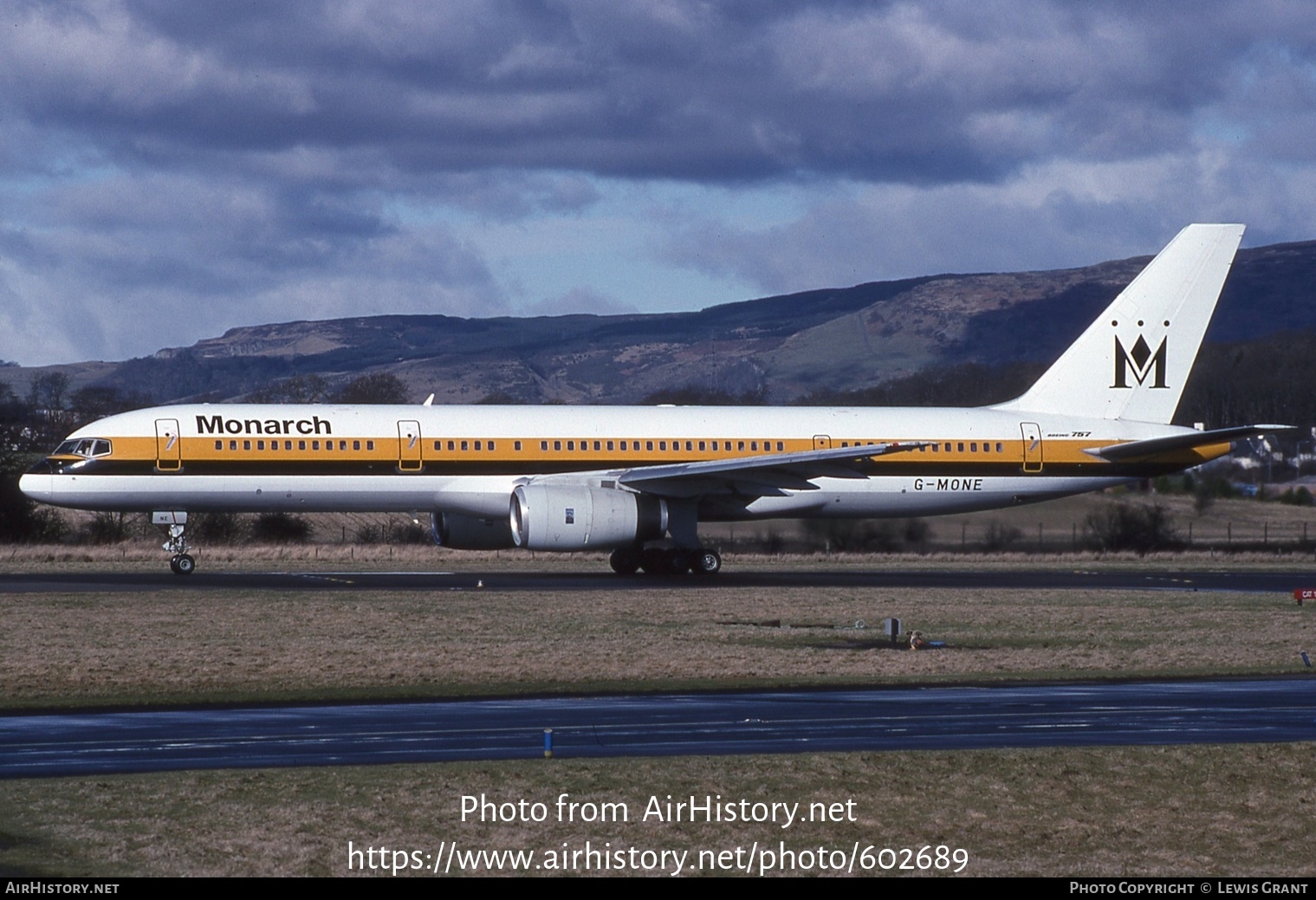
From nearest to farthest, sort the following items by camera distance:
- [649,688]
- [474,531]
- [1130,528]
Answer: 1. [649,688]
2. [474,531]
3. [1130,528]

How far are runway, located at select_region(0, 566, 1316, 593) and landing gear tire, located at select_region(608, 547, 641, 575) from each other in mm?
375

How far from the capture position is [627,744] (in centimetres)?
1670

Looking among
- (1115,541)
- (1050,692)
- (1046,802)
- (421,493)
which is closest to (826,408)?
(421,493)

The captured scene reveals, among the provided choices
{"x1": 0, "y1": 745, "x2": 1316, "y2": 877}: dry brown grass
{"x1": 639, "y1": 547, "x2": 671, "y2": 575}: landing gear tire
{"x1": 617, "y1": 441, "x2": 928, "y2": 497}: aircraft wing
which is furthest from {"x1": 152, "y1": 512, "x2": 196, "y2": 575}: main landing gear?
{"x1": 0, "y1": 745, "x2": 1316, "y2": 877}: dry brown grass

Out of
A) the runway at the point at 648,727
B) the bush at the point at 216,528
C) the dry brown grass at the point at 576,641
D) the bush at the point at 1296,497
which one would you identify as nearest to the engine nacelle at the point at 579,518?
the dry brown grass at the point at 576,641

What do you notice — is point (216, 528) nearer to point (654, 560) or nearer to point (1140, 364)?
point (654, 560)

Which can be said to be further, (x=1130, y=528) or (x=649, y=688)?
(x=1130, y=528)

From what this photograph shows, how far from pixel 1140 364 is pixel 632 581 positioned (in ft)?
57.0

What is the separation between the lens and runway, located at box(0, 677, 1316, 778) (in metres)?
16.1

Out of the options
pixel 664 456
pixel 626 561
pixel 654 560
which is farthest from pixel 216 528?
pixel 654 560

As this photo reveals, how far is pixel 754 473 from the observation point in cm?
4072

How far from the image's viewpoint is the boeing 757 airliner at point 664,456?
132 ft

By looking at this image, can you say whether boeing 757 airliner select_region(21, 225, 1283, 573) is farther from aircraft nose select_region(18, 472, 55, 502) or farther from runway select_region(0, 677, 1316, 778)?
runway select_region(0, 677, 1316, 778)
